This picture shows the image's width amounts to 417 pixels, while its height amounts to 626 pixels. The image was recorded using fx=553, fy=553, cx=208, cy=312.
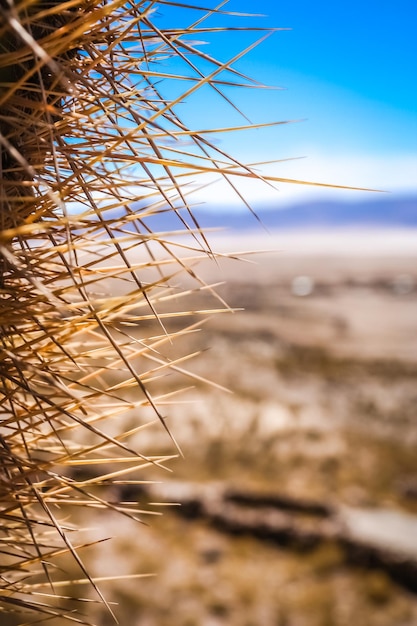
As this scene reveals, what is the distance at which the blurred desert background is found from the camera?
538 cm

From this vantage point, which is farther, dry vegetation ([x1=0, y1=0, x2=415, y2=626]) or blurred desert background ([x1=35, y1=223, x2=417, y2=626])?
blurred desert background ([x1=35, y1=223, x2=417, y2=626])

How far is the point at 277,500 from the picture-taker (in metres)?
7.16

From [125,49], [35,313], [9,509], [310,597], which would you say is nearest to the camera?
[35,313]

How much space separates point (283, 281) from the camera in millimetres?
34281

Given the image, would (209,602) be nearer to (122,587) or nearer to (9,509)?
(122,587)

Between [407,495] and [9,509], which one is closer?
[9,509]

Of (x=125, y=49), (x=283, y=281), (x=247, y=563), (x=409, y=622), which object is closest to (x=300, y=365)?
(x=247, y=563)

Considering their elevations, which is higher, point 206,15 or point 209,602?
point 206,15

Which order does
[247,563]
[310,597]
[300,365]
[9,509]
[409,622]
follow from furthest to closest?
[300,365]
[247,563]
[310,597]
[409,622]
[9,509]

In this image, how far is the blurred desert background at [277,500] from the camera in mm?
5383

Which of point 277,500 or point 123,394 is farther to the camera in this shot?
point 123,394

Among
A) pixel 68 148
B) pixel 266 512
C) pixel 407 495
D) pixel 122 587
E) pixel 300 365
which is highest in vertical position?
pixel 68 148

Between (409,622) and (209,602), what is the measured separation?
1.88m

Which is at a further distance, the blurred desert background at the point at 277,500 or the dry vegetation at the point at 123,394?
the blurred desert background at the point at 277,500
